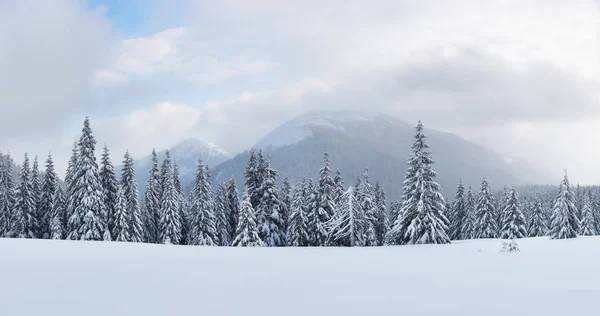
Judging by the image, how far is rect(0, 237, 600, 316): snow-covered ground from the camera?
26.1ft

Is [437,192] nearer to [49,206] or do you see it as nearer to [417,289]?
[417,289]

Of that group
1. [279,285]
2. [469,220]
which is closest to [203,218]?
[279,285]

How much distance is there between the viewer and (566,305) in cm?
853

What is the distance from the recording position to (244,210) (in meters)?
40.2

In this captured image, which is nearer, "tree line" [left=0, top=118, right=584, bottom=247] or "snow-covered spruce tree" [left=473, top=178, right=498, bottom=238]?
"tree line" [left=0, top=118, right=584, bottom=247]

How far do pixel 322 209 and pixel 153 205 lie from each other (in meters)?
24.6

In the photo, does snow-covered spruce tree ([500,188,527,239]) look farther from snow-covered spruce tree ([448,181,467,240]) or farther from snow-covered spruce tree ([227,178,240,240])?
snow-covered spruce tree ([227,178,240,240])

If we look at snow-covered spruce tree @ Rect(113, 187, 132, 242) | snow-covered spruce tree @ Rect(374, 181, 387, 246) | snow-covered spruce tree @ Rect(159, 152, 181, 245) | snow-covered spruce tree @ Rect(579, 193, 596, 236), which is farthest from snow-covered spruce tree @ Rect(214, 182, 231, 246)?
snow-covered spruce tree @ Rect(579, 193, 596, 236)

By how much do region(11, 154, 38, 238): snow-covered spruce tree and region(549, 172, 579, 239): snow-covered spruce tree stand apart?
198ft

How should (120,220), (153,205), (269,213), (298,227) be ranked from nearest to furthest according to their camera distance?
(298,227), (120,220), (269,213), (153,205)

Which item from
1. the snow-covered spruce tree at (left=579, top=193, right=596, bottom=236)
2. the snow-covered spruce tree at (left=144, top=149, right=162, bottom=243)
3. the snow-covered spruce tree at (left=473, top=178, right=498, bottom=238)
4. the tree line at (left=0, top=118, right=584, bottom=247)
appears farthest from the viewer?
the snow-covered spruce tree at (left=473, top=178, right=498, bottom=238)

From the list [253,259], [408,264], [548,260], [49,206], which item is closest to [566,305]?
[408,264]

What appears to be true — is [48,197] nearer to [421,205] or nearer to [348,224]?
[348,224]

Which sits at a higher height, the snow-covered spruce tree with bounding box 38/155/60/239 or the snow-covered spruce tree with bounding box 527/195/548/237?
the snow-covered spruce tree with bounding box 38/155/60/239
